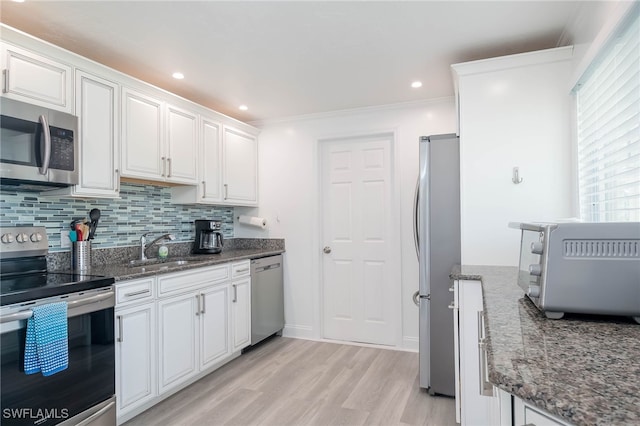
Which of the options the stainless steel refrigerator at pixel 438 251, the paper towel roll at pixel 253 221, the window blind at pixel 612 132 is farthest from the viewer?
the paper towel roll at pixel 253 221

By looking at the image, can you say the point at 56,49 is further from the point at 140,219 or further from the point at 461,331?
the point at 461,331

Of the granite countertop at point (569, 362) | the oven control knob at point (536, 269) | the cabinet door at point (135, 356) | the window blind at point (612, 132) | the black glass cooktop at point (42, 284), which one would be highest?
the window blind at point (612, 132)

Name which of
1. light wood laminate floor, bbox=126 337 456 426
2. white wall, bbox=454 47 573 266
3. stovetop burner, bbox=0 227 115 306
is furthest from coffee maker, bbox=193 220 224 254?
white wall, bbox=454 47 573 266

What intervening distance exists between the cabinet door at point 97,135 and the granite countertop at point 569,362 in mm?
2310

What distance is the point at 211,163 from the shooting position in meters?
3.35

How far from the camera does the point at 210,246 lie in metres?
3.49

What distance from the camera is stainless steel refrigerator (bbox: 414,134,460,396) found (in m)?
2.52

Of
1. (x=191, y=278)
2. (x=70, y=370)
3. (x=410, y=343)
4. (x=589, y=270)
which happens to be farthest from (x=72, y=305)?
(x=410, y=343)

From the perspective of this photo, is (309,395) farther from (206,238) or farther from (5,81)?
(5,81)

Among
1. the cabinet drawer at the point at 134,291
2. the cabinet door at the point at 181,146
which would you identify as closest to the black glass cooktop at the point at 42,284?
the cabinet drawer at the point at 134,291

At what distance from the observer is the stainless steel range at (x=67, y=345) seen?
5.12ft

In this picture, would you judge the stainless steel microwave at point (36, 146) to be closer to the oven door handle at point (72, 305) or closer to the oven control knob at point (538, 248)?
the oven door handle at point (72, 305)

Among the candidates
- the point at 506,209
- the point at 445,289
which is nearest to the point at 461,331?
the point at 445,289

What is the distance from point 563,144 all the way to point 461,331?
1.30 metres
